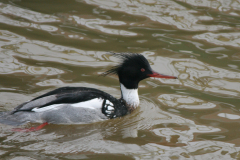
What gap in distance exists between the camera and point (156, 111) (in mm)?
6305

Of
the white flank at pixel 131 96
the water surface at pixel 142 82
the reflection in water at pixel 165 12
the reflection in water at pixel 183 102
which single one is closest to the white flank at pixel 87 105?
the water surface at pixel 142 82

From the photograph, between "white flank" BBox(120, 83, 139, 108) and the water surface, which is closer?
the water surface

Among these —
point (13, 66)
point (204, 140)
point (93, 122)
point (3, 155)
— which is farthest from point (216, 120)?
point (13, 66)

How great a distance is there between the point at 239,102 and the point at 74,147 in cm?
A: 322

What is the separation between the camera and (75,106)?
19.2ft

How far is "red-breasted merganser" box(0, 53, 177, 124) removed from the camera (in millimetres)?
5676

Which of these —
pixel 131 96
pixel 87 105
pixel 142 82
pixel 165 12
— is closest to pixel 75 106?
pixel 87 105

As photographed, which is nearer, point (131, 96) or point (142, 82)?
Answer: point (131, 96)

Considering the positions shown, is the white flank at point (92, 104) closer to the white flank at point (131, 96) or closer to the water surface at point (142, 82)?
the water surface at point (142, 82)

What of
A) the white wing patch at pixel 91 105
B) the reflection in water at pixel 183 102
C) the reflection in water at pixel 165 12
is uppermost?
the reflection in water at pixel 165 12

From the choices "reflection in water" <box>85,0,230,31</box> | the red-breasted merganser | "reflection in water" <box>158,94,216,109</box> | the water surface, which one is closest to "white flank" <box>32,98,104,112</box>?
the red-breasted merganser

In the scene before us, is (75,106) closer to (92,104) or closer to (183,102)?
(92,104)

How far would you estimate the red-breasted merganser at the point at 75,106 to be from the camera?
5.68 m

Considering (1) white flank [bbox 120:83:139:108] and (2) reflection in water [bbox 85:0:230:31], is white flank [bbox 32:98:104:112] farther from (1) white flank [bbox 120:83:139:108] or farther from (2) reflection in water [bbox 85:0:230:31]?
(2) reflection in water [bbox 85:0:230:31]
